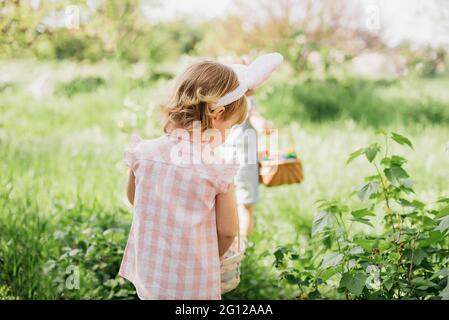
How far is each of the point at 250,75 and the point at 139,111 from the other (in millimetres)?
2215

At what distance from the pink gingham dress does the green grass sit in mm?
595

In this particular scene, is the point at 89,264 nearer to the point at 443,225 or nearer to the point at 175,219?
the point at 175,219

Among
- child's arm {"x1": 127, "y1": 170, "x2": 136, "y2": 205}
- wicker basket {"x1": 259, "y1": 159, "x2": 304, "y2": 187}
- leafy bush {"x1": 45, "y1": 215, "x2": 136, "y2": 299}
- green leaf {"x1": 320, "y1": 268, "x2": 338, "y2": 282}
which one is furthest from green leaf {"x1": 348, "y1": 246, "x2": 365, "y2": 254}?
wicker basket {"x1": 259, "y1": 159, "x2": 304, "y2": 187}

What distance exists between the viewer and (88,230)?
2.85 m

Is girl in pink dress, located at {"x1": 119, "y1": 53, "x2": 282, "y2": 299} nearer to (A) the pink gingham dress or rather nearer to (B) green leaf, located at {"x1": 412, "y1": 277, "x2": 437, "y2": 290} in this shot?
(A) the pink gingham dress

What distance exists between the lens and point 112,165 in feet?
14.9

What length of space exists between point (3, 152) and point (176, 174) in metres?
2.99

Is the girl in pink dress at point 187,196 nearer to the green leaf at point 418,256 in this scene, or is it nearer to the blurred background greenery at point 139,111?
the blurred background greenery at point 139,111

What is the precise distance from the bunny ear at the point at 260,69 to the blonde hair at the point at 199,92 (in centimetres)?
6

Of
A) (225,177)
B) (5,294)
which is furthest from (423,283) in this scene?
→ (5,294)

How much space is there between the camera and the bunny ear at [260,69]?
1981 mm

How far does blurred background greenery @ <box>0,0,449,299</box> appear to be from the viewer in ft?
9.55

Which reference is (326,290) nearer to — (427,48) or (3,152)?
(3,152)

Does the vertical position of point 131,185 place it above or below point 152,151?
below
